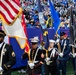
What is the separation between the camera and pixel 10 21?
818 cm

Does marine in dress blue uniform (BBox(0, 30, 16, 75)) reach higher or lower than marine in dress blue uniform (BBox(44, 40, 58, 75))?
higher

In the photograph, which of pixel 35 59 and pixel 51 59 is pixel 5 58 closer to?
pixel 35 59

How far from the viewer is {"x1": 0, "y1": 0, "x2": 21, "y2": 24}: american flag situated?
8.18 meters

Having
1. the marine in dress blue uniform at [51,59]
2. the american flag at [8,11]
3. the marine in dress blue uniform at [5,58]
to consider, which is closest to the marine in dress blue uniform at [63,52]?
the marine in dress blue uniform at [51,59]

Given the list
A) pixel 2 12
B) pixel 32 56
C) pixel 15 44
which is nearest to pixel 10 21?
pixel 2 12

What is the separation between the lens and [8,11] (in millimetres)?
8250

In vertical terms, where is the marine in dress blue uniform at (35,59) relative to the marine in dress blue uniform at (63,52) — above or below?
above

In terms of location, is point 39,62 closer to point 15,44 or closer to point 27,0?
point 15,44

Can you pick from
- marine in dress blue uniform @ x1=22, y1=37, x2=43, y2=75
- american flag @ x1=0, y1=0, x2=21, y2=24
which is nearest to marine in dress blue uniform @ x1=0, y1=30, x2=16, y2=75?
american flag @ x1=0, y1=0, x2=21, y2=24

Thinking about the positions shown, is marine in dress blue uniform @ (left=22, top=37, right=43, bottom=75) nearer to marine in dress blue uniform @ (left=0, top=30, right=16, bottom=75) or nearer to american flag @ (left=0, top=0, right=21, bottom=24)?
american flag @ (left=0, top=0, right=21, bottom=24)

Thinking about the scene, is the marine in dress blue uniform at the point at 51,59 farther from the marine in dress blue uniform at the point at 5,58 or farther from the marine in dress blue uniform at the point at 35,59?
the marine in dress blue uniform at the point at 5,58

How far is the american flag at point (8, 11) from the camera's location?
8.18 metres

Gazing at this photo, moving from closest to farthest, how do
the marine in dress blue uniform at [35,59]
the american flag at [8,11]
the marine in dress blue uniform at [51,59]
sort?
the american flag at [8,11] → the marine in dress blue uniform at [35,59] → the marine in dress blue uniform at [51,59]

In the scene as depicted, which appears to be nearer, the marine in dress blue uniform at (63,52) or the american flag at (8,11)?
the american flag at (8,11)
